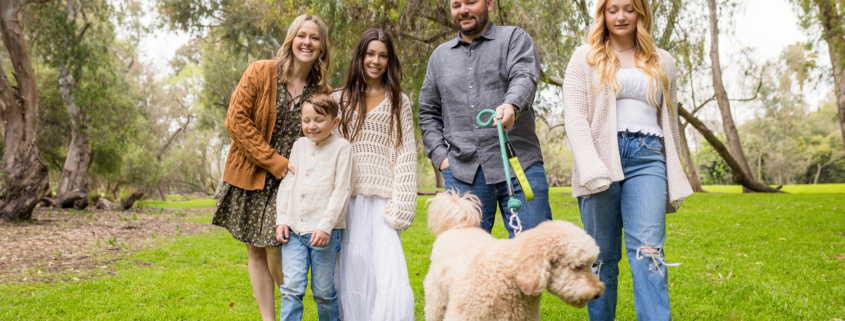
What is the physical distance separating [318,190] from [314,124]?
0.38 meters

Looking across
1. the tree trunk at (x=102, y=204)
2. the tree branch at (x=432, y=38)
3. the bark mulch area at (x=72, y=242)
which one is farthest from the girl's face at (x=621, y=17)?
the tree trunk at (x=102, y=204)

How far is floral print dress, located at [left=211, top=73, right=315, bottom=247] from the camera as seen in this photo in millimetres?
3117

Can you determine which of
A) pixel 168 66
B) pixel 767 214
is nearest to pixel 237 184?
pixel 767 214

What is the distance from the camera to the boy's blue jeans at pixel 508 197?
277 centimetres

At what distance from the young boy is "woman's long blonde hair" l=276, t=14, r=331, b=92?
369 mm

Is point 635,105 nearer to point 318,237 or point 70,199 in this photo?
point 318,237

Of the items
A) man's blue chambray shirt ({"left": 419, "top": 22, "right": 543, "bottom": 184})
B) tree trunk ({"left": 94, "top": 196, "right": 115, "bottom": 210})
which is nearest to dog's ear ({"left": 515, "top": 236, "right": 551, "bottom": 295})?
man's blue chambray shirt ({"left": 419, "top": 22, "right": 543, "bottom": 184})

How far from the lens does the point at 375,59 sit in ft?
10.2

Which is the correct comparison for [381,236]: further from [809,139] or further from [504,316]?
[809,139]

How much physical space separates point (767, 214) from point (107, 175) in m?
23.7

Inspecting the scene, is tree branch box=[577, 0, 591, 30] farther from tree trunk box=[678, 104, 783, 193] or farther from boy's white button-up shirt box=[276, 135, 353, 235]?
boy's white button-up shirt box=[276, 135, 353, 235]

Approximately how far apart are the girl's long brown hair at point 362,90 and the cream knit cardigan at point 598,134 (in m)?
1.04

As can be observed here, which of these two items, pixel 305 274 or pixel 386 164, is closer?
pixel 305 274

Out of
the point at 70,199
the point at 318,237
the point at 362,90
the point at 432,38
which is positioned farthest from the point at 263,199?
the point at 70,199
